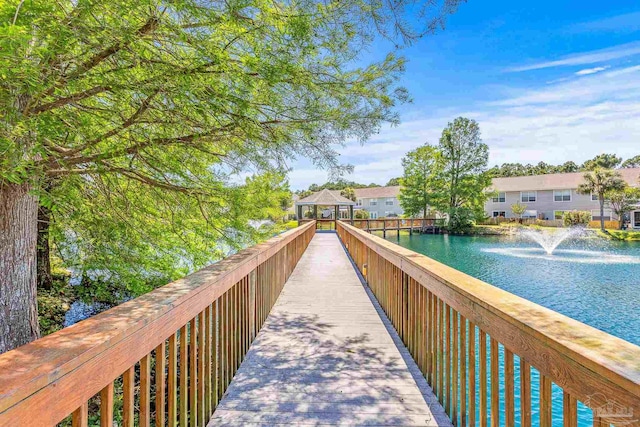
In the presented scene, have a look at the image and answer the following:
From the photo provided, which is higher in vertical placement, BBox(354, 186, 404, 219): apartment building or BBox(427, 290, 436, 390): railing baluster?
BBox(354, 186, 404, 219): apartment building

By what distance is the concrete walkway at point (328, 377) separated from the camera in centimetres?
210

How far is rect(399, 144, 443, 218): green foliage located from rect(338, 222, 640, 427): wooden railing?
30.5 metres

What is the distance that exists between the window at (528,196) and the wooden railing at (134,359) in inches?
1437

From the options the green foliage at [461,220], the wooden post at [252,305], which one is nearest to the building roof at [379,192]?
the green foliage at [461,220]

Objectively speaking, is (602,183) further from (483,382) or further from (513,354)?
(513,354)

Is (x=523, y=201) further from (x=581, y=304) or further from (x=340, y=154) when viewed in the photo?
(x=340, y=154)

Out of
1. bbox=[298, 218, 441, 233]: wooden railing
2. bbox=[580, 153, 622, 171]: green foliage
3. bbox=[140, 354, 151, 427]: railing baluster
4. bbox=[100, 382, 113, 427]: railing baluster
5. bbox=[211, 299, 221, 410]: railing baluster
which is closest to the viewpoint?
bbox=[100, 382, 113, 427]: railing baluster

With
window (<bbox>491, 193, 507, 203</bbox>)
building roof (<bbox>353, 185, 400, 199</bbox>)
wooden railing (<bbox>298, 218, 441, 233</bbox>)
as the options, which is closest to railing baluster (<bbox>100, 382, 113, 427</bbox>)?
wooden railing (<bbox>298, 218, 441, 233</bbox>)

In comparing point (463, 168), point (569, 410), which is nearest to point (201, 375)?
point (569, 410)

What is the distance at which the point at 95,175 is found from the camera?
12.5 feet

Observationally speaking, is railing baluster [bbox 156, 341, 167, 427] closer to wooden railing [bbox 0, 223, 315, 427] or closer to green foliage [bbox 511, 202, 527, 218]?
wooden railing [bbox 0, 223, 315, 427]

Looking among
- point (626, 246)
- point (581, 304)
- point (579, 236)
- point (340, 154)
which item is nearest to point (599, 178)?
point (579, 236)

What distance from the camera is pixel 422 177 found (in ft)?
106

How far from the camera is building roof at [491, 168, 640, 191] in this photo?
2985 centimetres
